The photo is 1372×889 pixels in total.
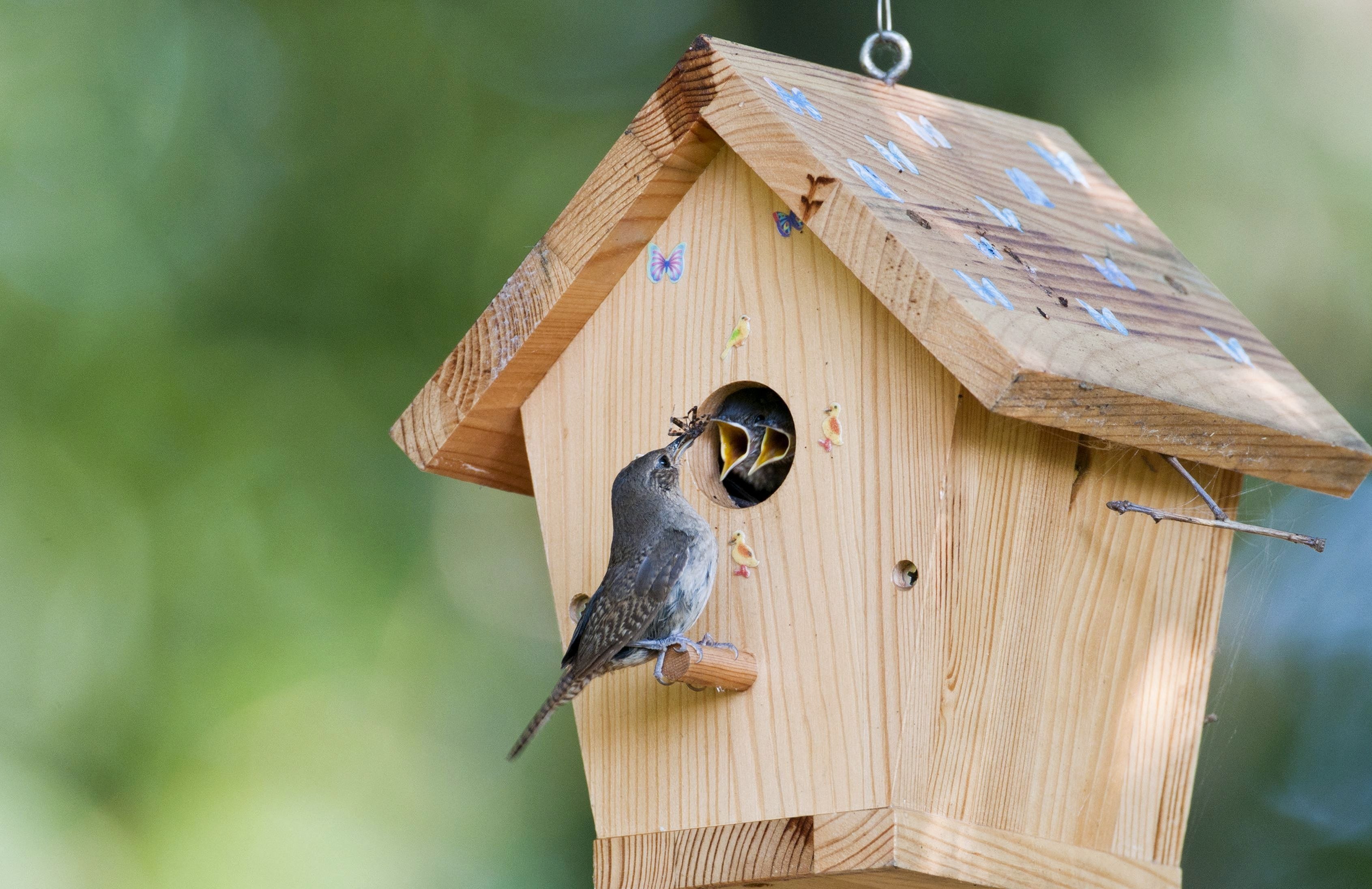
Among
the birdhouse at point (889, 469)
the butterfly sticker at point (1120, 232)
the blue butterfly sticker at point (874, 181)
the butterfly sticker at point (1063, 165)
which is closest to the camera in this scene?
the birdhouse at point (889, 469)

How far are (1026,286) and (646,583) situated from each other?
2.76 feet

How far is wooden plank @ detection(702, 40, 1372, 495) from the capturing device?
2.17 m

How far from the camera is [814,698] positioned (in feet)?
7.85

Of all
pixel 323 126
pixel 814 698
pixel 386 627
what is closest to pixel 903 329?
pixel 814 698

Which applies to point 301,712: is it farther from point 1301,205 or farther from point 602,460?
point 1301,205

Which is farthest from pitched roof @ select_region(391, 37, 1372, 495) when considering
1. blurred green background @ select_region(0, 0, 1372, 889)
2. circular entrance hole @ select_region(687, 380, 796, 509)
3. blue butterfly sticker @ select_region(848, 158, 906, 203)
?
blurred green background @ select_region(0, 0, 1372, 889)

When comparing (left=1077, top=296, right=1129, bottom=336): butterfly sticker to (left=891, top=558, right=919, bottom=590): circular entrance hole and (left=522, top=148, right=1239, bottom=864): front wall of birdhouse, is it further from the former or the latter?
(left=891, top=558, right=919, bottom=590): circular entrance hole

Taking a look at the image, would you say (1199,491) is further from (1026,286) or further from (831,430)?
(831,430)

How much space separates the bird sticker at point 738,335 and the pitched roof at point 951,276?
282 millimetres

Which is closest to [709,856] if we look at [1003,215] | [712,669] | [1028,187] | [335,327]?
[712,669]

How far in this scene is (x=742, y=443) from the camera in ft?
9.20

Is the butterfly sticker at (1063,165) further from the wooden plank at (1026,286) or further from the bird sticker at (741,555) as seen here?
the bird sticker at (741,555)

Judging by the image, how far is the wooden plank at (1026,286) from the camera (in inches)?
85.3

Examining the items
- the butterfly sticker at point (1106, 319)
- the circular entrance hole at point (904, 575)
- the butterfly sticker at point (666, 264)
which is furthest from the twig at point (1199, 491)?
the butterfly sticker at point (666, 264)
